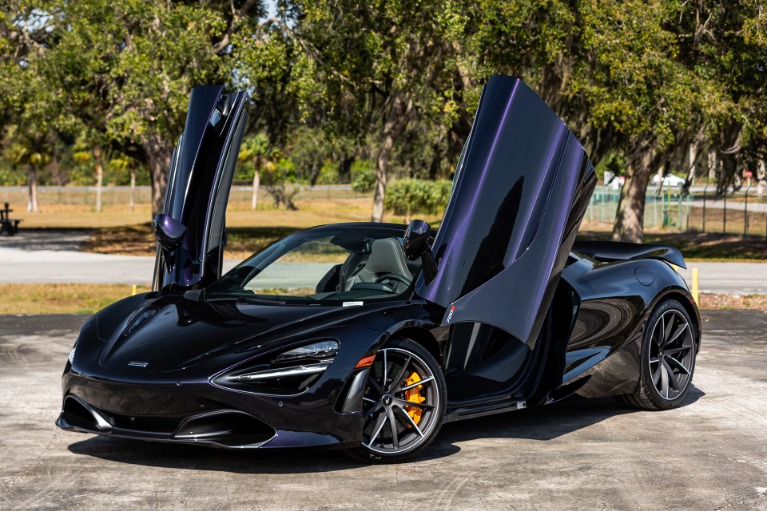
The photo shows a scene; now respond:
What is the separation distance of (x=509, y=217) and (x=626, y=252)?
7.41ft

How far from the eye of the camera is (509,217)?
675 centimetres

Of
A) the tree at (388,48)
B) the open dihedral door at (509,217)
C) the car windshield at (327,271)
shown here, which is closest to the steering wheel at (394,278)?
the car windshield at (327,271)

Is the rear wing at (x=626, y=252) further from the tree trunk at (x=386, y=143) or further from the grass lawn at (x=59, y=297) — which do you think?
the tree trunk at (x=386, y=143)

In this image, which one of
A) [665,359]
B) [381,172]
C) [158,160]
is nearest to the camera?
[665,359]

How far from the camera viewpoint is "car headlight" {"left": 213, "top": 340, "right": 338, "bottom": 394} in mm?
6052

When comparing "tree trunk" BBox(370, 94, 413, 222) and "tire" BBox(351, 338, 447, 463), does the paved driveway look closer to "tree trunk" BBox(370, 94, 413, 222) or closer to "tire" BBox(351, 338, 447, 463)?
"tree trunk" BBox(370, 94, 413, 222)

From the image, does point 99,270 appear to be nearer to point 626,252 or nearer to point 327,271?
point 626,252

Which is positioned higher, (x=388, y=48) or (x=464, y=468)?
(x=388, y=48)

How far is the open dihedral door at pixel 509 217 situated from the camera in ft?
21.9

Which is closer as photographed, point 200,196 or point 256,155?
point 200,196

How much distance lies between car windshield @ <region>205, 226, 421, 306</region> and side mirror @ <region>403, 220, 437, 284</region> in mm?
315

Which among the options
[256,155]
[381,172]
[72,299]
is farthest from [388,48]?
[256,155]

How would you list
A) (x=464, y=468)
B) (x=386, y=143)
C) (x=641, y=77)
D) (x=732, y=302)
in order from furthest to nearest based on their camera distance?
(x=386, y=143) → (x=641, y=77) → (x=732, y=302) → (x=464, y=468)

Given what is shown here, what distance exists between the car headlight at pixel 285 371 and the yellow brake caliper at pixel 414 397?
579 millimetres
